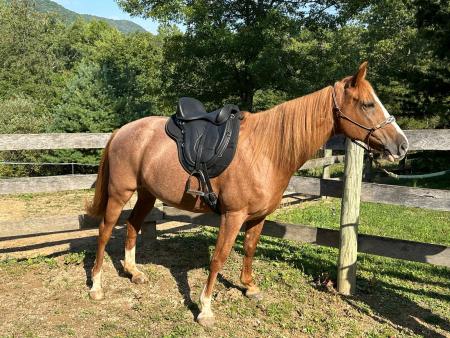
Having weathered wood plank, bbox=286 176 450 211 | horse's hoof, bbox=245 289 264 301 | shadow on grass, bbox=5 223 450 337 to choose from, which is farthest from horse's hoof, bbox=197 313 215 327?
weathered wood plank, bbox=286 176 450 211

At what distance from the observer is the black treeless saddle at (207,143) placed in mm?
3459

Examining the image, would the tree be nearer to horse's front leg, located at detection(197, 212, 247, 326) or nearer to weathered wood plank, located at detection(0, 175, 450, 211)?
weathered wood plank, located at detection(0, 175, 450, 211)

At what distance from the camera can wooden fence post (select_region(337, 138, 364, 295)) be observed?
3910 millimetres

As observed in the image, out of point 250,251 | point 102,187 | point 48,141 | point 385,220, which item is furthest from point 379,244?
point 385,220

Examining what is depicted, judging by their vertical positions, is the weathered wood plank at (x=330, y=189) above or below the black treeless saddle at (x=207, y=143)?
below

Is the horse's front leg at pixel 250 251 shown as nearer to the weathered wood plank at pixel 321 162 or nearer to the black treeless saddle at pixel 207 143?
the black treeless saddle at pixel 207 143

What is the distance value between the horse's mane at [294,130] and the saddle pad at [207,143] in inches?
8.9

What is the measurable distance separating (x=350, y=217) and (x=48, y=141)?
3.58 m

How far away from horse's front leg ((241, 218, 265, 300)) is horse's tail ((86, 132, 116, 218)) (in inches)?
67.2

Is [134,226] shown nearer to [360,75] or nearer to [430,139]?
[360,75]

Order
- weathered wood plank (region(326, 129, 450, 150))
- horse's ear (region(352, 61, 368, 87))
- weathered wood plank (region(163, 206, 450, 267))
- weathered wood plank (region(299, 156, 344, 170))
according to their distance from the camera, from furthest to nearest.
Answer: weathered wood plank (region(299, 156, 344, 170))
weathered wood plank (region(163, 206, 450, 267))
weathered wood plank (region(326, 129, 450, 150))
horse's ear (region(352, 61, 368, 87))

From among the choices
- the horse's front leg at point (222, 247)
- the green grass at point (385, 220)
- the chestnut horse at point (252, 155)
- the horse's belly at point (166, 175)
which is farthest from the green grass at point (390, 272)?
the horse's belly at point (166, 175)

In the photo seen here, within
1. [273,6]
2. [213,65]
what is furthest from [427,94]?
[213,65]

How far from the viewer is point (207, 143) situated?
140 inches
